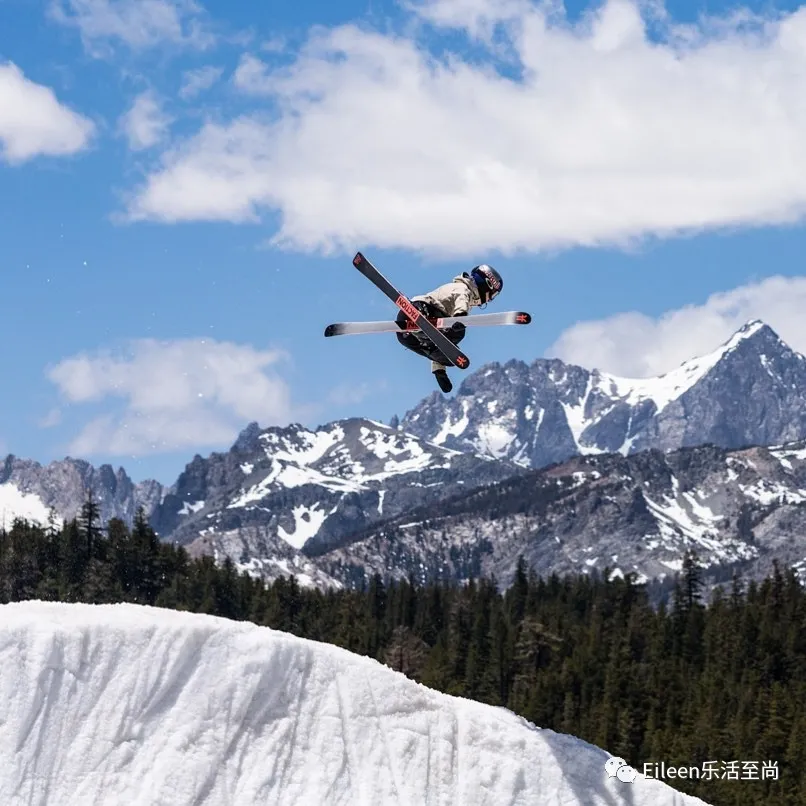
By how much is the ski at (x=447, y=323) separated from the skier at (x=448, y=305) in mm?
115

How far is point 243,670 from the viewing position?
28562 millimetres

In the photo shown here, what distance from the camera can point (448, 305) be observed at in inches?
1121

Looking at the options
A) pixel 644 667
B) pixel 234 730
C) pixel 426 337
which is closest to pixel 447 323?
pixel 426 337

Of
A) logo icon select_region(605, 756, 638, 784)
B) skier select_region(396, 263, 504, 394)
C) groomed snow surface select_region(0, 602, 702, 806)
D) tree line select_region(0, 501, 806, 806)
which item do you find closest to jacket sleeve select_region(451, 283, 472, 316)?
skier select_region(396, 263, 504, 394)

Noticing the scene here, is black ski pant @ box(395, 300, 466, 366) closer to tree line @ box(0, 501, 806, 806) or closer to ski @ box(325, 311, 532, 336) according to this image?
ski @ box(325, 311, 532, 336)

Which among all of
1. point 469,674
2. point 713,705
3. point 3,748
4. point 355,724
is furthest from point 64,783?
point 469,674

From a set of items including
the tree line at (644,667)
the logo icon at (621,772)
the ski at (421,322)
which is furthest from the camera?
the tree line at (644,667)

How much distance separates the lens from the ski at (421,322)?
27.2m

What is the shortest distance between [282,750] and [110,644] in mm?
3863

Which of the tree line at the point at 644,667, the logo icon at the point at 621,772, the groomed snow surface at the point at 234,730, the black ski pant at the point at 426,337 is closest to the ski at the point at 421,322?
the black ski pant at the point at 426,337

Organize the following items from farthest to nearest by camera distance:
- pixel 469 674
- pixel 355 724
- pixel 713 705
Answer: pixel 469 674 → pixel 713 705 → pixel 355 724

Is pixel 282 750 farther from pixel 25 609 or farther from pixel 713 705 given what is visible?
pixel 713 705

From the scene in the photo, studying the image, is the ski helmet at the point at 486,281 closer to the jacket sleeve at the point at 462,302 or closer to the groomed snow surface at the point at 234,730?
the jacket sleeve at the point at 462,302

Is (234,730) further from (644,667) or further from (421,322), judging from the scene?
(644,667)
